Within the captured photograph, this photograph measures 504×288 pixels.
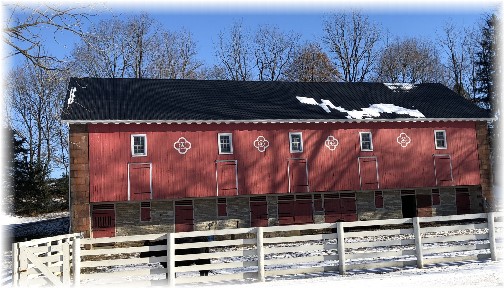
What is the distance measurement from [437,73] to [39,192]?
1613 inches

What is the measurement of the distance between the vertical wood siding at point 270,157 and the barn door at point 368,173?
0.23m

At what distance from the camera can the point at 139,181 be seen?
23.8m

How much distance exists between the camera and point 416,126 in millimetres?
27688

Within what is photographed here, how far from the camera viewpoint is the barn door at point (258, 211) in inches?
1025

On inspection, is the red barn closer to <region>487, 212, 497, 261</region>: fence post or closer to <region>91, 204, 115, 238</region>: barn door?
<region>91, 204, 115, 238</region>: barn door

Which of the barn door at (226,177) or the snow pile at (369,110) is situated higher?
the snow pile at (369,110)

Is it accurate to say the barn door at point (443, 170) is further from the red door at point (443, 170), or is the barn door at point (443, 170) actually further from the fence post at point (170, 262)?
the fence post at point (170, 262)

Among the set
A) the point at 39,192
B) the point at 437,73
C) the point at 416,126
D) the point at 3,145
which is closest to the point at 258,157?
the point at 416,126

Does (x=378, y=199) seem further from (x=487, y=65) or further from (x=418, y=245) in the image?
(x=487, y=65)

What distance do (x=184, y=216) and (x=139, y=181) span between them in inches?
123

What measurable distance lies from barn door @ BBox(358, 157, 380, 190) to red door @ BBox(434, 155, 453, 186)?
12.1 ft

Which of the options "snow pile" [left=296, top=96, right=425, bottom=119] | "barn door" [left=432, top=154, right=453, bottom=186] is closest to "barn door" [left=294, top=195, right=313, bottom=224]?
"snow pile" [left=296, top=96, right=425, bottom=119]

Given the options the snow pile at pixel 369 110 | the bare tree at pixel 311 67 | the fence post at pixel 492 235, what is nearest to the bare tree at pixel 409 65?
the bare tree at pixel 311 67

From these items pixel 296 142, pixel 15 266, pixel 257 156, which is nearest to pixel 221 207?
pixel 257 156
